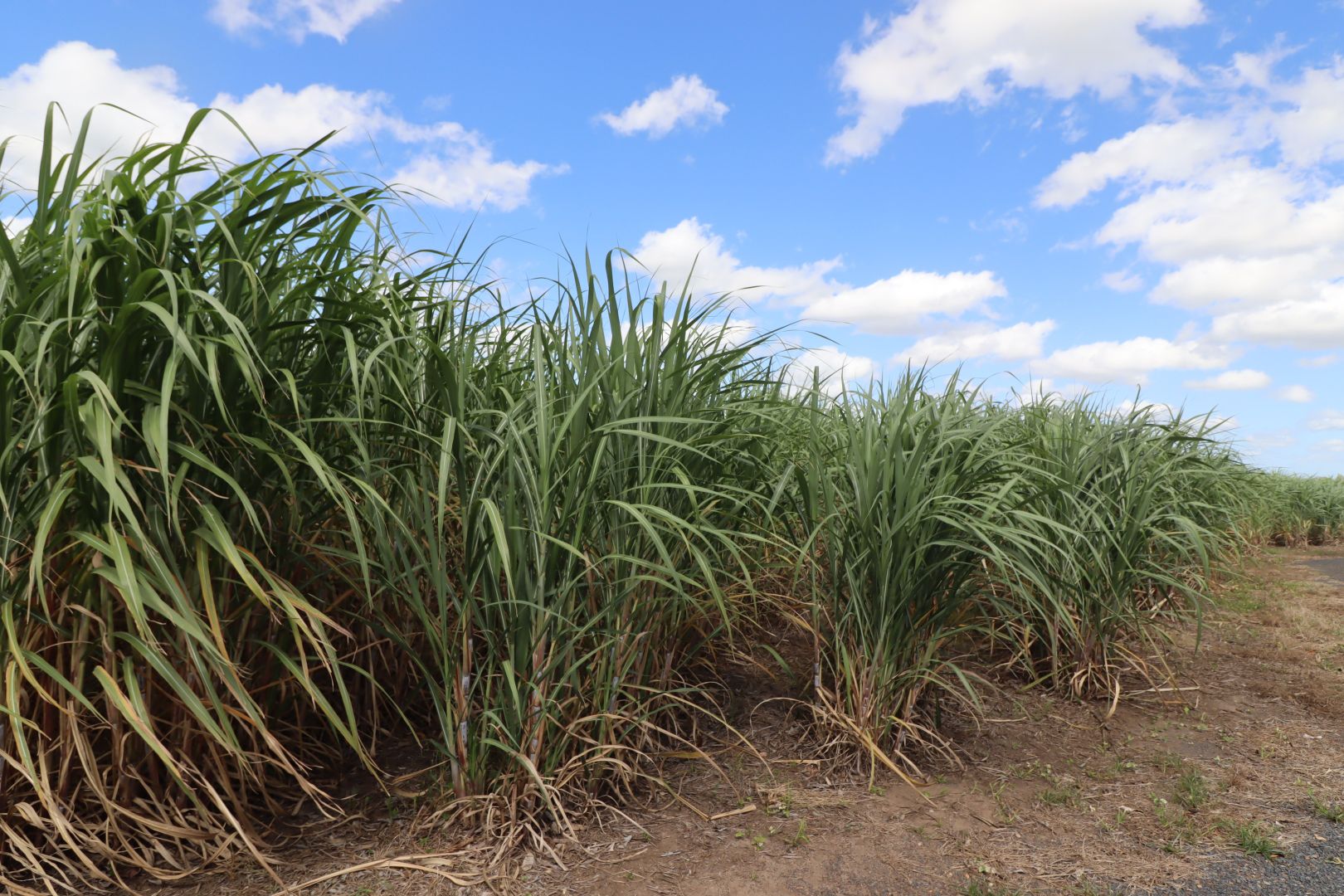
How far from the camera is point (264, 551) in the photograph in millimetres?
2289

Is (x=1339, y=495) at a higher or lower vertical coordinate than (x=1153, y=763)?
higher

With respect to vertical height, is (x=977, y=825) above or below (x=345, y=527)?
below

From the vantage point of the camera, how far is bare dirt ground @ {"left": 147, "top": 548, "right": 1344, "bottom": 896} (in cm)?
217

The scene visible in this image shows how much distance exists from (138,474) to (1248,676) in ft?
14.4

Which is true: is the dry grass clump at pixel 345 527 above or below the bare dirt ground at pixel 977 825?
above

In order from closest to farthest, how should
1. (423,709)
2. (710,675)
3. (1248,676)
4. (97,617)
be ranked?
(97,617)
(423,709)
(710,675)
(1248,676)

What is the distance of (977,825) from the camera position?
8.26ft

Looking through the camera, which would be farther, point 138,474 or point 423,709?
point 423,709

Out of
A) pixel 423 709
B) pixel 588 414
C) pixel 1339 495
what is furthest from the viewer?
Result: pixel 1339 495

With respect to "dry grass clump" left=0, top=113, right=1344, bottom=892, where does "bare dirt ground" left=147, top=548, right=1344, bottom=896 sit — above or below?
below

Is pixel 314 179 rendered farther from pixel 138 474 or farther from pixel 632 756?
pixel 632 756

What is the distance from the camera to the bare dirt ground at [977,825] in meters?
2.17

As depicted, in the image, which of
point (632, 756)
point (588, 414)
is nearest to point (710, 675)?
point (632, 756)

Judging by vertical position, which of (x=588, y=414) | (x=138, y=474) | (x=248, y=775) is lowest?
(x=248, y=775)
